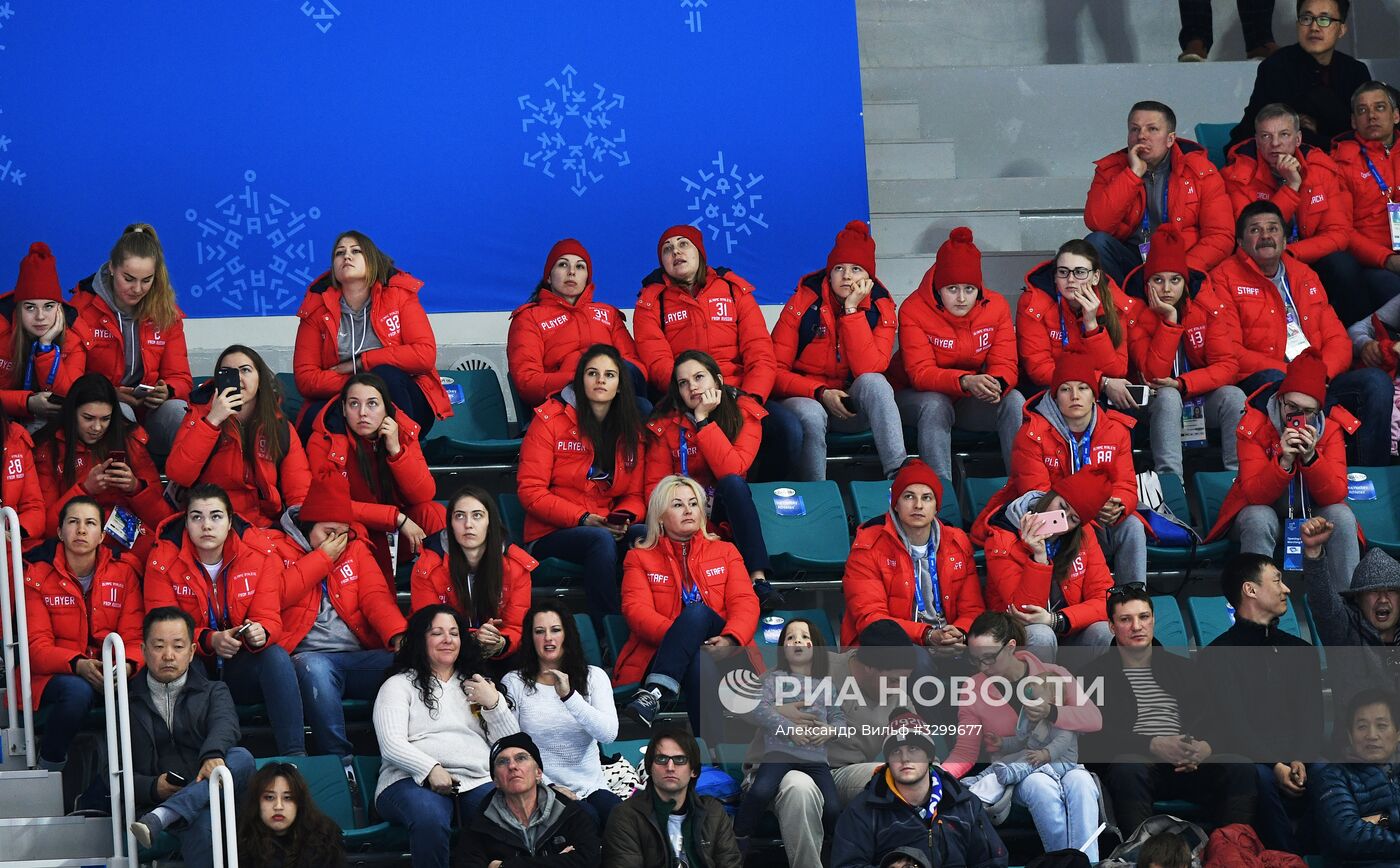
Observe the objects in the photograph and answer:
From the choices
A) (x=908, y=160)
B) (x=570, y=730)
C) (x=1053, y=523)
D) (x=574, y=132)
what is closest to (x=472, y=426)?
(x=574, y=132)

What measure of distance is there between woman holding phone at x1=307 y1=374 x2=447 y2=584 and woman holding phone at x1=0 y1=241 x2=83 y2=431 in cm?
114

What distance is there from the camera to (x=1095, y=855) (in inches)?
269

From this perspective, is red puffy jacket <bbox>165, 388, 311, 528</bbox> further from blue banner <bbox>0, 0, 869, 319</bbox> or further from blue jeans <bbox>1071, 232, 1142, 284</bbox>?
blue jeans <bbox>1071, 232, 1142, 284</bbox>

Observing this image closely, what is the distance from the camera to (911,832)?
6.54m

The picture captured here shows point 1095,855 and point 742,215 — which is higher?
point 742,215

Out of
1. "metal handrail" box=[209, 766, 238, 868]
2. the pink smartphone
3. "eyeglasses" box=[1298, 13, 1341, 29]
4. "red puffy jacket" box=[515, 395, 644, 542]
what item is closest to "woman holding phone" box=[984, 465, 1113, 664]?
the pink smartphone

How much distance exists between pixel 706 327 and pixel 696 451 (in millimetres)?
935

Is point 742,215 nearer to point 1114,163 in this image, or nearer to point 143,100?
point 1114,163

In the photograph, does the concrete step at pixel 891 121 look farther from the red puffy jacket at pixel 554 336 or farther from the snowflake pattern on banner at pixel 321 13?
the snowflake pattern on banner at pixel 321 13

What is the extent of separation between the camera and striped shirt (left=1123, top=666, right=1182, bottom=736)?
23.4ft

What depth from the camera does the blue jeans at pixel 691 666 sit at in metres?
7.13

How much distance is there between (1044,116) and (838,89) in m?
1.19

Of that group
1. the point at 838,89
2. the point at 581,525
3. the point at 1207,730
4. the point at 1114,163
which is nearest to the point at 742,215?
the point at 838,89

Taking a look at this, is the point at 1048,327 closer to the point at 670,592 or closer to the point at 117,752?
the point at 670,592
